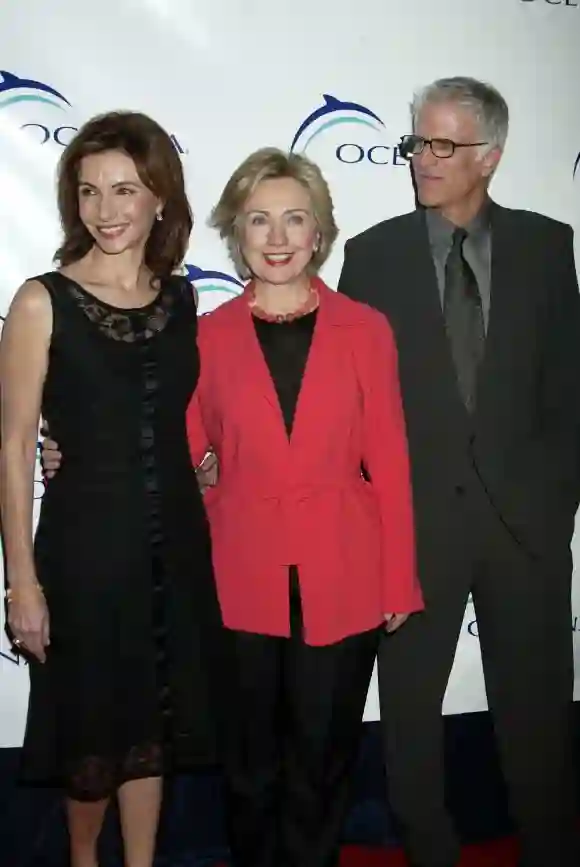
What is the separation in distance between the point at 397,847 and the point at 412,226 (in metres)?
1.77

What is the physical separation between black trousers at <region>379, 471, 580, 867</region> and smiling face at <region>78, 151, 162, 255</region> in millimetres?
1014

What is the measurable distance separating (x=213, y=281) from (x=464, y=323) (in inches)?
27.7

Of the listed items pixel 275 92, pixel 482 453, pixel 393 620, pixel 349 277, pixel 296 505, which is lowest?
pixel 393 620

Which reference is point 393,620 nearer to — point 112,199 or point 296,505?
point 296,505

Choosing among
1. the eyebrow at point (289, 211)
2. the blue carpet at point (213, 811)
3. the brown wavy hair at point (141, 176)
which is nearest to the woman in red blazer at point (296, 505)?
the eyebrow at point (289, 211)

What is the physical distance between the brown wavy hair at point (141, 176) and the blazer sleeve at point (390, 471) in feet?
1.64

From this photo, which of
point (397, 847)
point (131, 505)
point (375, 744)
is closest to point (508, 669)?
point (375, 744)

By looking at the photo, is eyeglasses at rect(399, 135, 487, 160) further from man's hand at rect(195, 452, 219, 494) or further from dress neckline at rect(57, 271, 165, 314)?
man's hand at rect(195, 452, 219, 494)

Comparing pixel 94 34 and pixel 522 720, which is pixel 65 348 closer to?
pixel 94 34

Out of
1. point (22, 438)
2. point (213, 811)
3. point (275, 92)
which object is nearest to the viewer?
point (22, 438)

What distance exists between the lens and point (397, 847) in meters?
2.47

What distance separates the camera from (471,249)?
2086mm

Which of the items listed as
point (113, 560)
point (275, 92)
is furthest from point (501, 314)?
point (113, 560)

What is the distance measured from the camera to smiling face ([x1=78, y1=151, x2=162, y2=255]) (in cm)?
175
